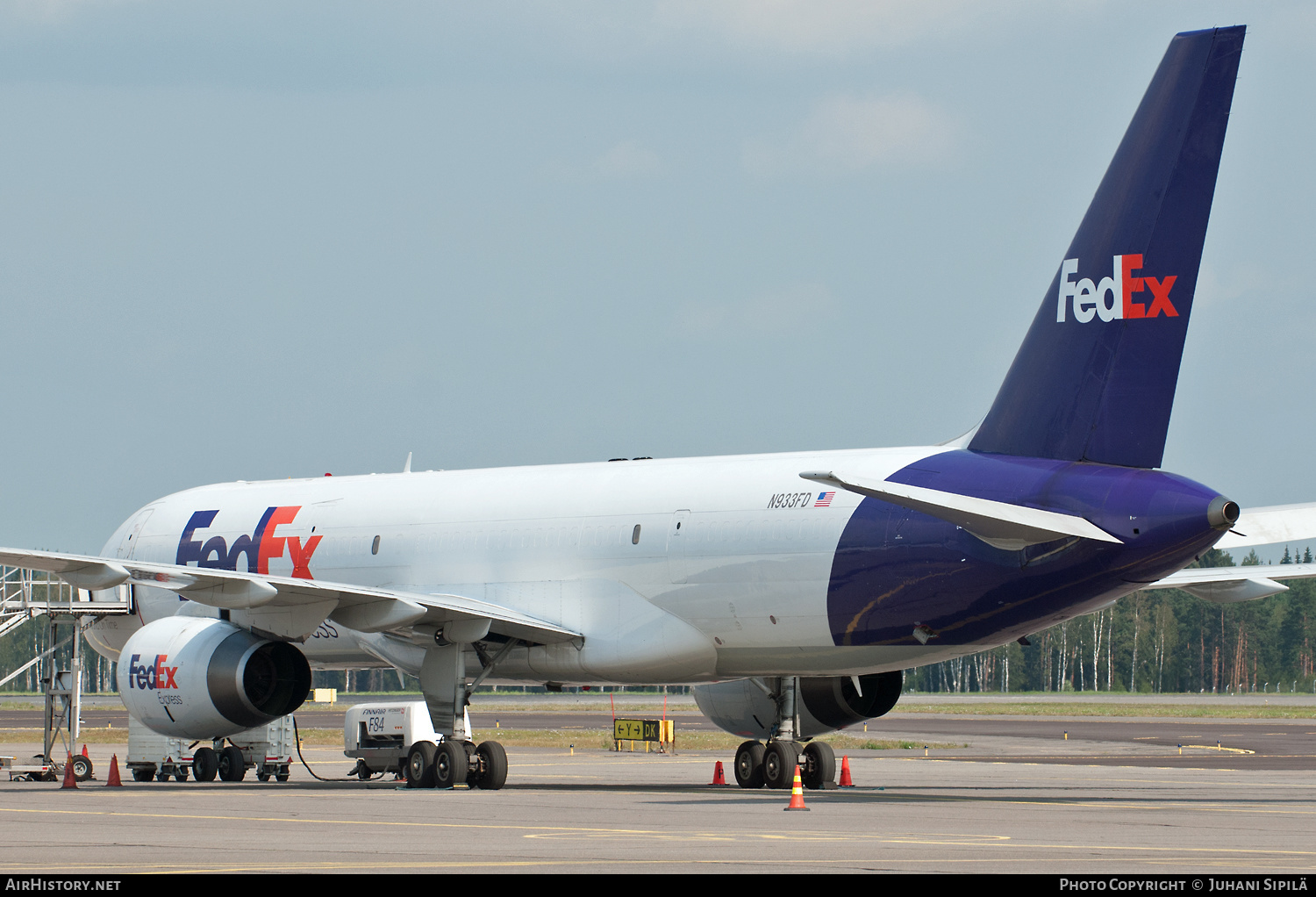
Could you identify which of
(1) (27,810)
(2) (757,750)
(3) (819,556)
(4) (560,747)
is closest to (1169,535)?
(3) (819,556)

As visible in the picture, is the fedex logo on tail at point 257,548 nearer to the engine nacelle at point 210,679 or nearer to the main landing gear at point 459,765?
the engine nacelle at point 210,679

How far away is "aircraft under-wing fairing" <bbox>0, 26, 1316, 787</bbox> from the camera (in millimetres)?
21109

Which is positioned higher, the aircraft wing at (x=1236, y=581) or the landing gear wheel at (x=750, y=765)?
the aircraft wing at (x=1236, y=581)

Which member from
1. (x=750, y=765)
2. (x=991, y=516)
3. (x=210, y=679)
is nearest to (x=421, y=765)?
(x=210, y=679)

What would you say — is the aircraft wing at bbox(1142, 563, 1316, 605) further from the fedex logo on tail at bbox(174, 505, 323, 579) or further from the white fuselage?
the fedex logo on tail at bbox(174, 505, 323, 579)

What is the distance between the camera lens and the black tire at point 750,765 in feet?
86.3

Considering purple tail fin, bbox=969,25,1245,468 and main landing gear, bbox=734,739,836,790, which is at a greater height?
purple tail fin, bbox=969,25,1245,468

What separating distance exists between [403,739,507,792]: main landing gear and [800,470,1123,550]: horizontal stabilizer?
7.90 m

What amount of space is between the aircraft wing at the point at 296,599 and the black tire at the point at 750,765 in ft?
9.98

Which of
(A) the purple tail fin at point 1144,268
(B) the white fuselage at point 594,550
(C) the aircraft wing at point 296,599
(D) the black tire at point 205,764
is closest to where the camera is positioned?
(A) the purple tail fin at point 1144,268

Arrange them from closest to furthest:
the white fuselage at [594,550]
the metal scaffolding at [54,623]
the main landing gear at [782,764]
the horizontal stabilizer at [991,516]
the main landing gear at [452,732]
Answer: the horizontal stabilizer at [991,516], the white fuselage at [594,550], the main landing gear at [452,732], the main landing gear at [782,764], the metal scaffolding at [54,623]

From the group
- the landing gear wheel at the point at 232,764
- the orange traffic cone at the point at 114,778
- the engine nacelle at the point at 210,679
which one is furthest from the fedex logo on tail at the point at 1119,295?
the landing gear wheel at the point at 232,764

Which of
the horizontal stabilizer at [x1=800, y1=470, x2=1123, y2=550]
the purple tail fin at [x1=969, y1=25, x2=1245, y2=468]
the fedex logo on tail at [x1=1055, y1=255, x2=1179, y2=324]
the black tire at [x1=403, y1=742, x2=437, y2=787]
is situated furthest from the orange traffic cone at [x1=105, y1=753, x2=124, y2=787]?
the fedex logo on tail at [x1=1055, y1=255, x2=1179, y2=324]

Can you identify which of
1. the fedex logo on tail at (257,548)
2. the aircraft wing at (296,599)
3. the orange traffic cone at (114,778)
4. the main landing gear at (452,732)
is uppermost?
the fedex logo on tail at (257,548)
